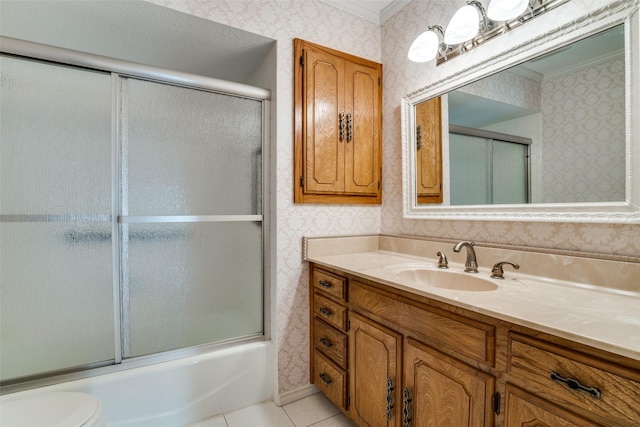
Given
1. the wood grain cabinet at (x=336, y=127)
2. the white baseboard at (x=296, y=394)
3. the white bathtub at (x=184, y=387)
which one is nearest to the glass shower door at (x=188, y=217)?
the white bathtub at (x=184, y=387)

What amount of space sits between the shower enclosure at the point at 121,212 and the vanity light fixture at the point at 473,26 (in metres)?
1.00

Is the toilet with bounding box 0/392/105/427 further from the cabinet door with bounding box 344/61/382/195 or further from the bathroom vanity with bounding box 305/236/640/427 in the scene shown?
the cabinet door with bounding box 344/61/382/195

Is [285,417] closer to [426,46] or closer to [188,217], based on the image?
[188,217]

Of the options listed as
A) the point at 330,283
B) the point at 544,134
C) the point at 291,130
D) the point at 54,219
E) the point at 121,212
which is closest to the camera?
the point at 544,134

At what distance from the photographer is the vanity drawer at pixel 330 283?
1461mm

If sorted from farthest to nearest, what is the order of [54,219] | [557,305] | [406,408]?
[54,219], [406,408], [557,305]

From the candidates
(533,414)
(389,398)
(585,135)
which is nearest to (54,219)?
(389,398)

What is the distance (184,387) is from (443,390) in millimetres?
1332

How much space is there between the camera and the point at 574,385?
0.65m

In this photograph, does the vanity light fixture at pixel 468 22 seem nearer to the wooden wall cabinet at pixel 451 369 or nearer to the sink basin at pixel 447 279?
the sink basin at pixel 447 279

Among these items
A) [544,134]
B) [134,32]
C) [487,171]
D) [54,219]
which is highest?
[134,32]

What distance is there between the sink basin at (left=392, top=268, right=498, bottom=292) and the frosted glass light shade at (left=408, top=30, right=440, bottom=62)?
3.86 ft

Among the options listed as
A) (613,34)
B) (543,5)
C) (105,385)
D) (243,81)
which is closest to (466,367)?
(613,34)

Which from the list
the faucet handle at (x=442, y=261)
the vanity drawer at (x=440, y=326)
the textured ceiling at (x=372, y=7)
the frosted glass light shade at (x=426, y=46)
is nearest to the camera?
the vanity drawer at (x=440, y=326)
